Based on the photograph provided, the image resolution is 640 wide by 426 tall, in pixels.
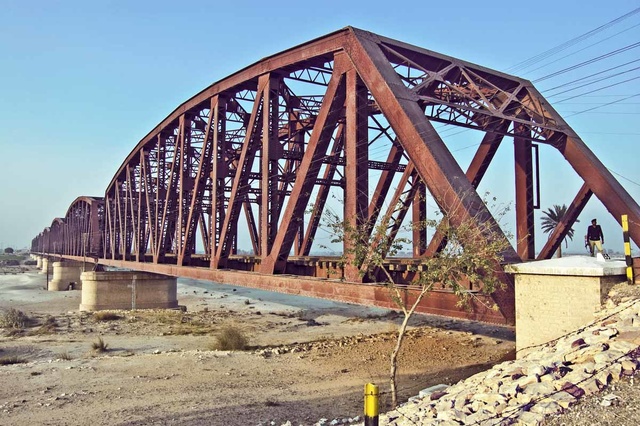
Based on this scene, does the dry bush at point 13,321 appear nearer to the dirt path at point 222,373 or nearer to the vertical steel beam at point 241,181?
the dirt path at point 222,373

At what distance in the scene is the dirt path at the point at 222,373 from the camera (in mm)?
13759

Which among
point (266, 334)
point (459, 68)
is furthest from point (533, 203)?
point (266, 334)

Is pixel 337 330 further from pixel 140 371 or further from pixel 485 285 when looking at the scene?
pixel 485 285

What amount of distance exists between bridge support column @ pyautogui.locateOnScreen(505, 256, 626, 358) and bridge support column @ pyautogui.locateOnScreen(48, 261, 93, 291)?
8417 centimetres

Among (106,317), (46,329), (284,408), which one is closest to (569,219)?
(284,408)

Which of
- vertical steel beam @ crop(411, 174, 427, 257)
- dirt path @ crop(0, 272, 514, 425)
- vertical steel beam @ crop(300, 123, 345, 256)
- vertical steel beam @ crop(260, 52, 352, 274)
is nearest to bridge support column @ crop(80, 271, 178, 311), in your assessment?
A: dirt path @ crop(0, 272, 514, 425)

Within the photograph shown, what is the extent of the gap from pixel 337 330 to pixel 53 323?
78.9 feet

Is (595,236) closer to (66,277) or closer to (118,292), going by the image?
(118,292)

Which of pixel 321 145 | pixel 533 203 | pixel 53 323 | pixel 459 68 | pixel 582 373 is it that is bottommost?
pixel 53 323

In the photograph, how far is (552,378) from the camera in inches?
285

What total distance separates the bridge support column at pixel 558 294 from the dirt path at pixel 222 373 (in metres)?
5.56

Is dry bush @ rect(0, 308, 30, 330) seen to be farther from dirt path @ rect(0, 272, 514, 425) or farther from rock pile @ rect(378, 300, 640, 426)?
rock pile @ rect(378, 300, 640, 426)

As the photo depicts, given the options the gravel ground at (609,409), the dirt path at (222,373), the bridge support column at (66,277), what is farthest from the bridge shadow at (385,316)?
the bridge support column at (66,277)

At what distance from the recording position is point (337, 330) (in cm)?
3266
